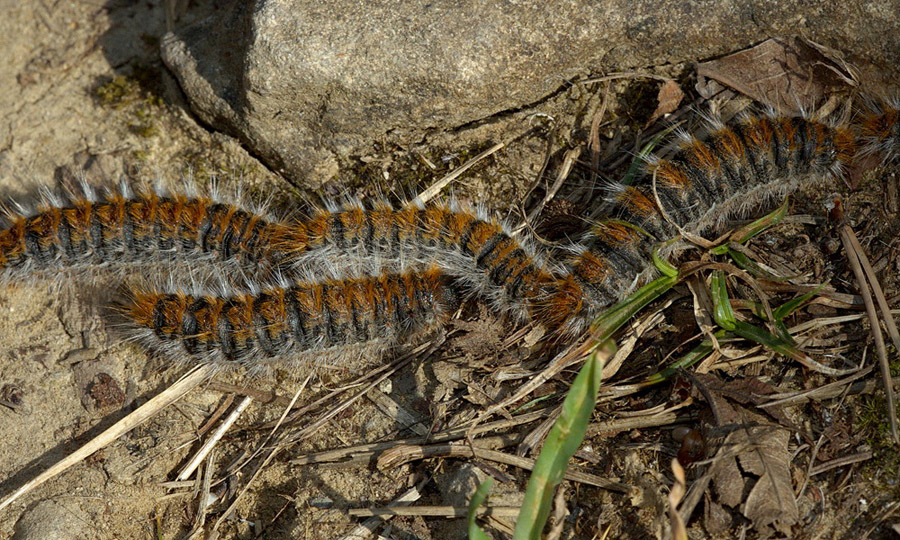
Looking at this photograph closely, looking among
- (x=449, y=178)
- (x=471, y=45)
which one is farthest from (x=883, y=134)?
(x=449, y=178)

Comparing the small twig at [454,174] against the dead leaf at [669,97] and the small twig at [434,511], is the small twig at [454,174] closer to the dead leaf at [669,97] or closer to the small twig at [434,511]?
the dead leaf at [669,97]

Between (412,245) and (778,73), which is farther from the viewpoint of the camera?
(412,245)

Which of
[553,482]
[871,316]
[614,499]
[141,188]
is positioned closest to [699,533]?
[614,499]

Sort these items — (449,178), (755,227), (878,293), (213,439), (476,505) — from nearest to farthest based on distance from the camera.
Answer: (476,505) < (878,293) < (755,227) < (213,439) < (449,178)

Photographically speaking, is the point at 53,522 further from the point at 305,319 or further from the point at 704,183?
the point at 704,183

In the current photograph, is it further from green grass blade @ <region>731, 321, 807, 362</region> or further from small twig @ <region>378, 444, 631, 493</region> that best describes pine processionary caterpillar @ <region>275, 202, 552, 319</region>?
green grass blade @ <region>731, 321, 807, 362</region>

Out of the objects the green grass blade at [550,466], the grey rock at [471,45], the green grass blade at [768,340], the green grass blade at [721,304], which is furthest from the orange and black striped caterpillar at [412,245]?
the green grass blade at [550,466]

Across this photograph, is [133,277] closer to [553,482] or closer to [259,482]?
[259,482]
